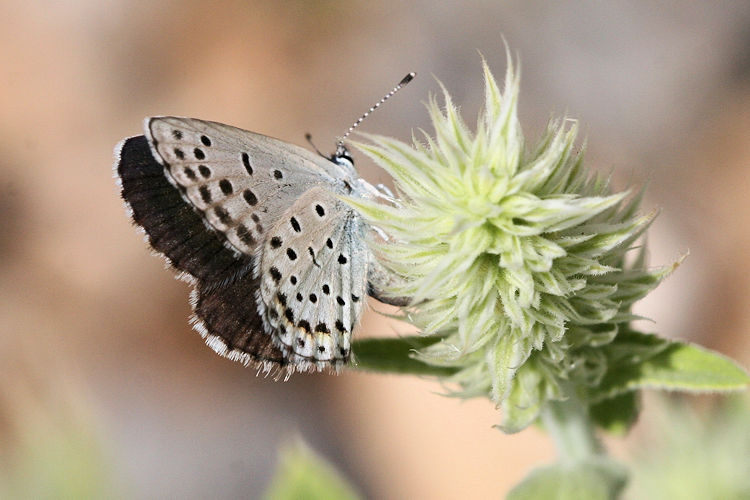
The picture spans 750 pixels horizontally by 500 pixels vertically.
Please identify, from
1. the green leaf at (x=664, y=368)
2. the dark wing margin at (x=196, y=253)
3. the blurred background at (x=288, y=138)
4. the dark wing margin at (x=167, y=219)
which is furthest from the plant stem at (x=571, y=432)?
the blurred background at (x=288, y=138)

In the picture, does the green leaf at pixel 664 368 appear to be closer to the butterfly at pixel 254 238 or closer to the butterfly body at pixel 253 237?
the butterfly at pixel 254 238

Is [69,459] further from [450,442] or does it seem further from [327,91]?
[327,91]

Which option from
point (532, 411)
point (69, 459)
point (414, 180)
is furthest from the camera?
point (69, 459)

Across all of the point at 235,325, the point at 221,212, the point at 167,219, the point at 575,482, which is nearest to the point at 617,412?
the point at 575,482

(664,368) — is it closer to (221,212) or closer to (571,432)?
(571,432)

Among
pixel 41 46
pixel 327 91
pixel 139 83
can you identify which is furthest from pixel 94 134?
pixel 327 91

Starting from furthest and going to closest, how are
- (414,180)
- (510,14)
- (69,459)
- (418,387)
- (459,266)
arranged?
(510,14), (418,387), (69,459), (414,180), (459,266)

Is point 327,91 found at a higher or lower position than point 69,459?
higher

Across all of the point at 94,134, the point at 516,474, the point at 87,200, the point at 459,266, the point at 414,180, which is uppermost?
the point at 94,134
